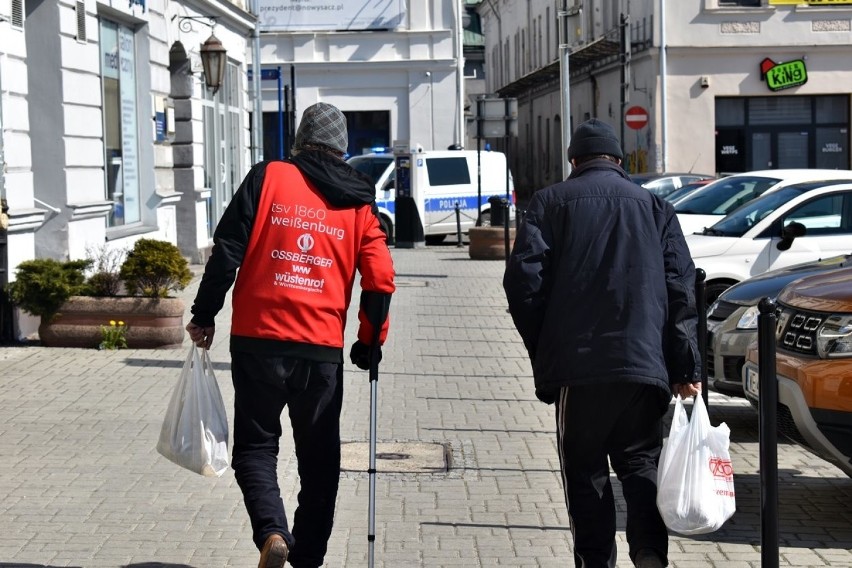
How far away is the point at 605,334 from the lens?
16.2 feet

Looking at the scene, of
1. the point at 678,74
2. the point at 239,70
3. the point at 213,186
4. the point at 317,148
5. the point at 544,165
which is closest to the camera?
the point at 317,148

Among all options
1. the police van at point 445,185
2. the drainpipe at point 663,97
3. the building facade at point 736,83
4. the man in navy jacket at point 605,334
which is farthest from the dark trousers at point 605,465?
the drainpipe at point 663,97

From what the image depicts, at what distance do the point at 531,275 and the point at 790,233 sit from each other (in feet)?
26.3

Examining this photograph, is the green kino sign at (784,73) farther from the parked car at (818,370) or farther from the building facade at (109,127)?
the parked car at (818,370)

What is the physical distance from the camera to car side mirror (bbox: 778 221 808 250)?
40.3 feet

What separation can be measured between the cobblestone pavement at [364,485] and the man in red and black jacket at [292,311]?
0.62 m

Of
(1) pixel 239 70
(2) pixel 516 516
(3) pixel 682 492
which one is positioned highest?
(1) pixel 239 70

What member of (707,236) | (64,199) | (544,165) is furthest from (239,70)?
(544,165)

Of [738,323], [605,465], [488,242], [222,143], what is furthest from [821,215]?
[222,143]

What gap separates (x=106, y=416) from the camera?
29.3 ft

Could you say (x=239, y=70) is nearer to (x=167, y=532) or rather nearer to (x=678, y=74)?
(x=678, y=74)

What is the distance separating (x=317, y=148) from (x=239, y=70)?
814 inches

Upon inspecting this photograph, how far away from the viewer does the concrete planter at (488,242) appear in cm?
2339

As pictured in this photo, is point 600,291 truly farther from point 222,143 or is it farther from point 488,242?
point 222,143
